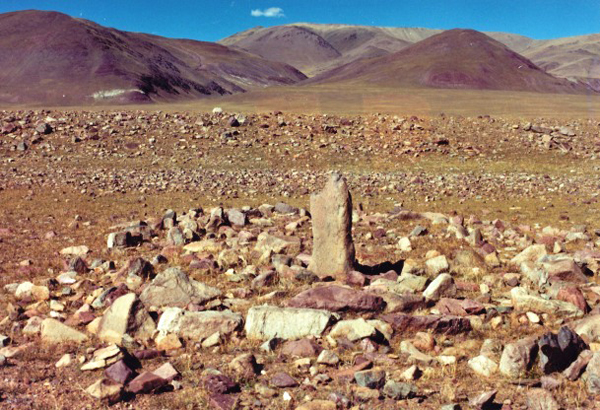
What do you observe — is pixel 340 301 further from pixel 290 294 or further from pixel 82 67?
pixel 82 67

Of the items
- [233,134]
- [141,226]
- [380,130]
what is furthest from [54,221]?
[380,130]

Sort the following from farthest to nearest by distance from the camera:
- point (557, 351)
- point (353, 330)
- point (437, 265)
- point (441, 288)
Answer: point (437, 265), point (441, 288), point (353, 330), point (557, 351)

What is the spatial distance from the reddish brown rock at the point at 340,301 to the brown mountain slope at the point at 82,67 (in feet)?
225

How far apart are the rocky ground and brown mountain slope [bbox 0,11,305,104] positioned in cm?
5587

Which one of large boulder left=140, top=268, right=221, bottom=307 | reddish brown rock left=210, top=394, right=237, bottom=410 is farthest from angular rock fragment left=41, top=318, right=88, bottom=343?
reddish brown rock left=210, top=394, right=237, bottom=410

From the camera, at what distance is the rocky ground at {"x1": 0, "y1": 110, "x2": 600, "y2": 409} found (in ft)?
18.6

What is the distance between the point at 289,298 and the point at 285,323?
1.33 metres

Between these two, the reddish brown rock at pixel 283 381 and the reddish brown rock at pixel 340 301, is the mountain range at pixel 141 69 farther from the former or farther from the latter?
the reddish brown rock at pixel 283 381

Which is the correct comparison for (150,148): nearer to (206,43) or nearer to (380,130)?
(380,130)

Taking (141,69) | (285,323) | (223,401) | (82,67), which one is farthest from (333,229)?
(141,69)

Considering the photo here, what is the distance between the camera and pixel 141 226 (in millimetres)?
13516

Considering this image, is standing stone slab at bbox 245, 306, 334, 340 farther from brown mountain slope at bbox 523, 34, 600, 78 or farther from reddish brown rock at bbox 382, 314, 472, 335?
brown mountain slope at bbox 523, 34, 600, 78

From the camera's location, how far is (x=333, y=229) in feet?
31.1

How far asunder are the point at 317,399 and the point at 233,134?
87.4 ft
